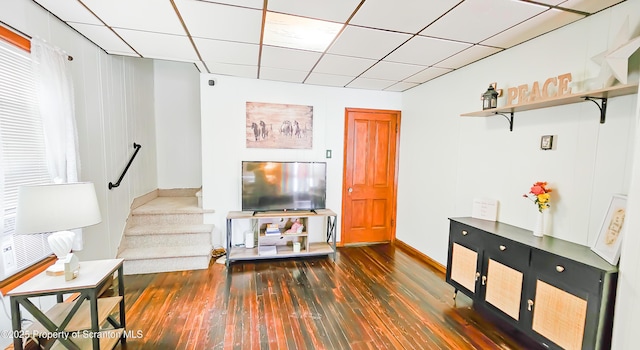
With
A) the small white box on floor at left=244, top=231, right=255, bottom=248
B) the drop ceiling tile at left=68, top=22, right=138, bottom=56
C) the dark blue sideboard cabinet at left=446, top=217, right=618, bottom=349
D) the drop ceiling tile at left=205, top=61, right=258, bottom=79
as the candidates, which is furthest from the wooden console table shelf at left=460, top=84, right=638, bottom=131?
the drop ceiling tile at left=68, top=22, right=138, bottom=56

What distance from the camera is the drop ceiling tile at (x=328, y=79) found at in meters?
3.57

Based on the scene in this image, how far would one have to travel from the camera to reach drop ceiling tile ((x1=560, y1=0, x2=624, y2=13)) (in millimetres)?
1798

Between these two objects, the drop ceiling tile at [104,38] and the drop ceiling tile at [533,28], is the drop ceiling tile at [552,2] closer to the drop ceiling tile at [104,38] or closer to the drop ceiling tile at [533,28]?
the drop ceiling tile at [533,28]

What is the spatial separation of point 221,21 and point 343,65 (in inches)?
58.3

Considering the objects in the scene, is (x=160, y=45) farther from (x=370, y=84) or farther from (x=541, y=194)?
(x=541, y=194)

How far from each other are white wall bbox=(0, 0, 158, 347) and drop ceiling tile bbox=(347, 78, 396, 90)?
9.96ft

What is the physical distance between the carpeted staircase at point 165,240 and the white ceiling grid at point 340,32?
2020 millimetres

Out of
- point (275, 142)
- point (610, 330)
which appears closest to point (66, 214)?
point (275, 142)

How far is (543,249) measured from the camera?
6.43 ft

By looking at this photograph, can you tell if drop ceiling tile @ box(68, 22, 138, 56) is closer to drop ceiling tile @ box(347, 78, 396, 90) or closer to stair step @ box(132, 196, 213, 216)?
stair step @ box(132, 196, 213, 216)

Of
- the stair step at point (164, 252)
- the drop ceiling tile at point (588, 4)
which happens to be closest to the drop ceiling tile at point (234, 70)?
the stair step at point (164, 252)

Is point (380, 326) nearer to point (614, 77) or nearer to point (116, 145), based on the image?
point (614, 77)

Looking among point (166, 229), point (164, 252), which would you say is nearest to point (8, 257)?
point (164, 252)

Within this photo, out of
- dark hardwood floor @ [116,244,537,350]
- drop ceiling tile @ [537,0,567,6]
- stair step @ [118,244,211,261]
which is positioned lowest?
dark hardwood floor @ [116,244,537,350]
